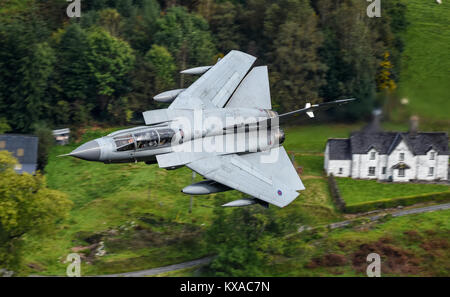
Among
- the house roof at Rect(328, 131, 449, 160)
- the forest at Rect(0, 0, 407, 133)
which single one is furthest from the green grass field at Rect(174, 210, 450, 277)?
the forest at Rect(0, 0, 407, 133)

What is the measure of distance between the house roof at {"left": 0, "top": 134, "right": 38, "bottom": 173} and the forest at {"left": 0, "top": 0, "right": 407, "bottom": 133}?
13.5 ft

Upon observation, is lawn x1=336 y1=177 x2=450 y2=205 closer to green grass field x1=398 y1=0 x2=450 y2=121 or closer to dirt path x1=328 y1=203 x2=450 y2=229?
dirt path x1=328 y1=203 x2=450 y2=229

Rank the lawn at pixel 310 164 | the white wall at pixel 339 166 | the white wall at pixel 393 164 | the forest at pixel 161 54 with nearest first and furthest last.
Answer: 1. the white wall at pixel 393 164
2. the white wall at pixel 339 166
3. the lawn at pixel 310 164
4. the forest at pixel 161 54

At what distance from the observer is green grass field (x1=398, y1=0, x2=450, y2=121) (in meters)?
66.9

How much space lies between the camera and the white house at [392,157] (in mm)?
68062

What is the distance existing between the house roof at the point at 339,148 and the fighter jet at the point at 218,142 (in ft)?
56.4

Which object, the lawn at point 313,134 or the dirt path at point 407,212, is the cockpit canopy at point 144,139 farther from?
the lawn at point 313,134

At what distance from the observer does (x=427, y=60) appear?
Answer: 3019 inches

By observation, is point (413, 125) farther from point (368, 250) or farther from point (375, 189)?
point (368, 250)

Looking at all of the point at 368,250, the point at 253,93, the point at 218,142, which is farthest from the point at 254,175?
the point at 368,250

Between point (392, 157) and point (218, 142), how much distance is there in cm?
2582

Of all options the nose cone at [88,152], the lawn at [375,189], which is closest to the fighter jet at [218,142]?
the nose cone at [88,152]

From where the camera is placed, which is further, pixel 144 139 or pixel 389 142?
pixel 389 142

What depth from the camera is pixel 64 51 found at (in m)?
75.5
